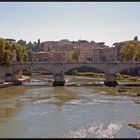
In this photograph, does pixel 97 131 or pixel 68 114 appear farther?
pixel 68 114

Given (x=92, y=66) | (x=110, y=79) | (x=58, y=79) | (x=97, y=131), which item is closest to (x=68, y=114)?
(x=97, y=131)

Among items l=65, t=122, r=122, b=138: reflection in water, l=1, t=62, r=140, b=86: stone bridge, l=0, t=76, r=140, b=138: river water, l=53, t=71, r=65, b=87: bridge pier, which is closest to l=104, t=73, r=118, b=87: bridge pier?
l=1, t=62, r=140, b=86: stone bridge

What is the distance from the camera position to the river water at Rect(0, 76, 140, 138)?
1666cm

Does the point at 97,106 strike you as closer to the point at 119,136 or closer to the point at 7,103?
the point at 7,103

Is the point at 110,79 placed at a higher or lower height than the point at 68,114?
higher

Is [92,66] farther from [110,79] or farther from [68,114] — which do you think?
[68,114]

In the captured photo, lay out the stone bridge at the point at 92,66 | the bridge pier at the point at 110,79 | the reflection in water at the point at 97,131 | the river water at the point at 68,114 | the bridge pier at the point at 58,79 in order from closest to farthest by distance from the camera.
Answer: the reflection in water at the point at 97,131, the river water at the point at 68,114, the bridge pier at the point at 110,79, the bridge pier at the point at 58,79, the stone bridge at the point at 92,66

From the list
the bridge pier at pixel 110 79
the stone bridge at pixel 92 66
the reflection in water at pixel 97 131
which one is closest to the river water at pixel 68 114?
the reflection in water at pixel 97 131

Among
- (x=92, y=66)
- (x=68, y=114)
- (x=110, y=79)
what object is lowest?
(x=68, y=114)

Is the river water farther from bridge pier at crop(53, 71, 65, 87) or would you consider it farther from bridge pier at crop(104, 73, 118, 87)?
bridge pier at crop(53, 71, 65, 87)

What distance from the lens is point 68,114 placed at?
21.3 metres

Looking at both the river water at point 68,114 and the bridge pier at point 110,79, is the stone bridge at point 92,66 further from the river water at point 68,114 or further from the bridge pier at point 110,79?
the river water at point 68,114

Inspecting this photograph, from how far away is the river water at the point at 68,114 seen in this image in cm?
1666

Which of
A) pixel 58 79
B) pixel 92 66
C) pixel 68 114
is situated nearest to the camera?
pixel 68 114
